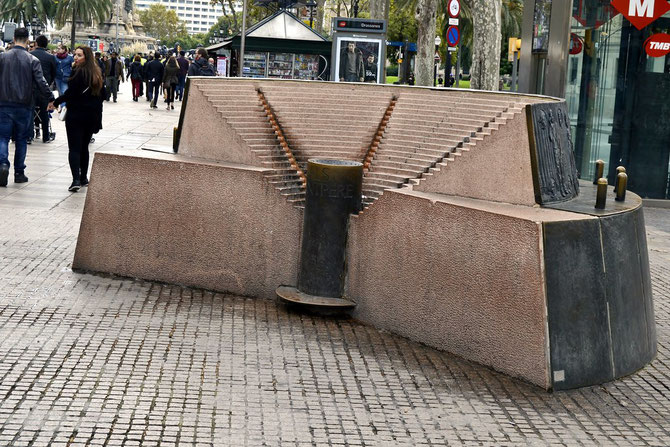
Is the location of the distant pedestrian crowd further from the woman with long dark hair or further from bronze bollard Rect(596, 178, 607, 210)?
bronze bollard Rect(596, 178, 607, 210)

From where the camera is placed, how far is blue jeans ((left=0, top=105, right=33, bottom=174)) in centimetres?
1375

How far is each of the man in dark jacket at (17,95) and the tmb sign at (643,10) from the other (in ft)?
26.6

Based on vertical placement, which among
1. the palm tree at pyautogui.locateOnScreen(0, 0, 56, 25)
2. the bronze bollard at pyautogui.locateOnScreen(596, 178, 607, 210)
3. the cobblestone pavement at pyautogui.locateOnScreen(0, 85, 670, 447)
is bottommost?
the cobblestone pavement at pyautogui.locateOnScreen(0, 85, 670, 447)

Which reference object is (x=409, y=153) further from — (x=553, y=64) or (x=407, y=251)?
(x=553, y=64)

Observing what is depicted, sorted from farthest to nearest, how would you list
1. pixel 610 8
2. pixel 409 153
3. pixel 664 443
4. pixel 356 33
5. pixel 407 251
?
pixel 356 33 < pixel 610 8 < pixel 409 153 < pixel 407 251 < pixel 664 443

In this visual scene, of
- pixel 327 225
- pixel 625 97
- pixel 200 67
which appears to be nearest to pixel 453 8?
pixel 200 67

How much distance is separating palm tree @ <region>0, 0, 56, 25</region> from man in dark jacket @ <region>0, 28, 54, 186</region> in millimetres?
61323

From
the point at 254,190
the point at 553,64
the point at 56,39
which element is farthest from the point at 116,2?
the point at 254,190

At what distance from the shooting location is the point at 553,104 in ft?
24.0

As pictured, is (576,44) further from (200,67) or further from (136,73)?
(136,73)

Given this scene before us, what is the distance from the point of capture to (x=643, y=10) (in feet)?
51.9

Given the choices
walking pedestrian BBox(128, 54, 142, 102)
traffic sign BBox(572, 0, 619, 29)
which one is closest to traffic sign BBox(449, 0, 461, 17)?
traffic sign BBox(572, 0, 619, 29)

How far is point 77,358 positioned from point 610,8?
1233 cm

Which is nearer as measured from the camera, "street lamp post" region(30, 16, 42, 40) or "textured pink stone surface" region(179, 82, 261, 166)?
"textured pink stone surface" region(179, 82, 261, 166)
